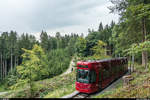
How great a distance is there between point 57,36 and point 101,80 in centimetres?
7668

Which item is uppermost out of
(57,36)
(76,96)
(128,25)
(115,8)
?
(57,36)

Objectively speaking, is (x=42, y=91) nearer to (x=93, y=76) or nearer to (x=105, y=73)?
(x=93, y=76)

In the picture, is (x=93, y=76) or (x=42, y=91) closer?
(x=93, y=76)

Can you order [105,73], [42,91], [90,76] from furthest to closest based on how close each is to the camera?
[42,91] < [105,73] < [90,76]

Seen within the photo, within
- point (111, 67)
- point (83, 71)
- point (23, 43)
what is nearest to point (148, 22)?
point (111, 67)

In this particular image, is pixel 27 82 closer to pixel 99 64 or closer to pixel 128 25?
pixel 99 64

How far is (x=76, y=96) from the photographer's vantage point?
9.93m

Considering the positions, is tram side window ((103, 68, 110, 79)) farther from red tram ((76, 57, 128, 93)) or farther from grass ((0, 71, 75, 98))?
grass ((0, 71, 75, 98))

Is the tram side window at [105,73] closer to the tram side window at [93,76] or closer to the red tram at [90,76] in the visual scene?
the red tram at [90,76]

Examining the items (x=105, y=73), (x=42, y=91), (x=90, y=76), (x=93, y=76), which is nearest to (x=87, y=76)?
(x=90, y=76)

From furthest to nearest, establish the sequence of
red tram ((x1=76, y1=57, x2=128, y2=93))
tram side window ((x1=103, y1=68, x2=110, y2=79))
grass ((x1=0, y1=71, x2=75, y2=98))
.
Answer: tram side window ((x1=103, y1=68, x2=110, y2=79)) < grass ((x1=0, y1=71, x2=75, y2=98)) < red tram ((x1=76, y1=57, x2=128, y2=93))

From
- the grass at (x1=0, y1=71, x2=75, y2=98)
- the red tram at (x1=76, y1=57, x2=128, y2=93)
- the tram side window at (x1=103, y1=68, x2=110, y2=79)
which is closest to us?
the red tram at (x1=76, y1=57, x2=128, y2=93)

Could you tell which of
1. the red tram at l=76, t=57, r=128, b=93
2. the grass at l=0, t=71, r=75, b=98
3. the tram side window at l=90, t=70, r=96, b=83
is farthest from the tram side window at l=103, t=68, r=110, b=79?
the grass at l=0, t=71, r=75, b=98

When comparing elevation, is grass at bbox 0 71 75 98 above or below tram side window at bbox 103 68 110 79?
below
